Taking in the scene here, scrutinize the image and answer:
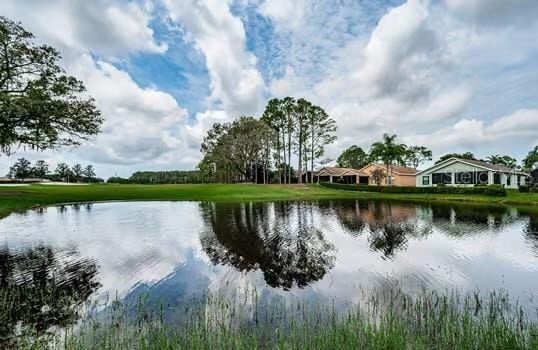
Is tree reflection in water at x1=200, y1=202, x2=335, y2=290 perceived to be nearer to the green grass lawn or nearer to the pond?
the pond

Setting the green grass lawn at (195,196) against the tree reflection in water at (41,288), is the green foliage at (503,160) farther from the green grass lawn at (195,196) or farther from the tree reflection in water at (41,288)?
the tree reflection in water at (41,288)

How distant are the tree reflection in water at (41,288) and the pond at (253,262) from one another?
0.03 meters

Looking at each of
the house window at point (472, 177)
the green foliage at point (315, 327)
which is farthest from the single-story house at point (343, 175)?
the green foliage at point (315, 327)

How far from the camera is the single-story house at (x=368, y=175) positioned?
6381 cm

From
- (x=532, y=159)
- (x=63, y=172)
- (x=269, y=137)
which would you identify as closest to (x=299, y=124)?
(x=269, y=137)

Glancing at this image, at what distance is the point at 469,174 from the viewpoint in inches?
1800

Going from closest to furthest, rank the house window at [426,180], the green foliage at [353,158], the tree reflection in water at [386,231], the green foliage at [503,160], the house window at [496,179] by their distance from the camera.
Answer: the tree reflection in water at [386,231]
the house window at [496,179]
the house window at [426,180]
the green foliage at [503,160]
the green foliage at [353,158]

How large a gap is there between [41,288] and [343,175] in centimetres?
6685

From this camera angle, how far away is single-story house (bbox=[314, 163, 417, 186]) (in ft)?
209

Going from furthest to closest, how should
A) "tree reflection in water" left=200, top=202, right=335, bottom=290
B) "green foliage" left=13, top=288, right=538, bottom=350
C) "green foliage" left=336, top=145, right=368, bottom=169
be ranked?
1. "green foliage" left=336, top=145, right=368, bottom=169
2. "tree reflection in water" left=200, top=202, right=335, bottom=290
3. "green foliage" left=13, top=288, right=538, bottom=350

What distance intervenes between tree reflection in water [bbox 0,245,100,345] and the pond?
3cm

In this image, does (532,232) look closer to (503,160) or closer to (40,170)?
(503,160)

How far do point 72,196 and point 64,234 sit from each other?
2704 cm

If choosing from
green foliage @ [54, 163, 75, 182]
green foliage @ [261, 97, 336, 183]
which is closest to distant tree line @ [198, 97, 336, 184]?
green foliage @ [261, 97, 336, 183]
